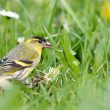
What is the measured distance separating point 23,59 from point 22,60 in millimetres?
29

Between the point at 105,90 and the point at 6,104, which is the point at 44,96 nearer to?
the point at 105,90

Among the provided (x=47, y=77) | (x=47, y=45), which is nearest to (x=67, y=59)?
(x=47, y=45)

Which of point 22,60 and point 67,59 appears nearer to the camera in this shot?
point 22,60

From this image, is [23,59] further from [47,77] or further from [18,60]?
[47,77]

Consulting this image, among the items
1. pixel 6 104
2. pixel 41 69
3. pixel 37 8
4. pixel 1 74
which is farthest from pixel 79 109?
pixel 37 8

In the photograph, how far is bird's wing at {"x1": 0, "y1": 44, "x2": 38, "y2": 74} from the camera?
4.11 metres

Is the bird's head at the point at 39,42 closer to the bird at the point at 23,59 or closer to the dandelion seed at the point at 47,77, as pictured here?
the bird at the point at 23,59

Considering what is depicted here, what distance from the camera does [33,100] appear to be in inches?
143

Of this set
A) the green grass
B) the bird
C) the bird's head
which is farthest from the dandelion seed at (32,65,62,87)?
the bird's head

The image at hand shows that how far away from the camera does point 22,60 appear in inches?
167

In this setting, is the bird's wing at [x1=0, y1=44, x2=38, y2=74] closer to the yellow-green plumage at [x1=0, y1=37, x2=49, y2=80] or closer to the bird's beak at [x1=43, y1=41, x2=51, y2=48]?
the yellow-green plumage at [x1=0, y1=37, x2=49, y2=80]

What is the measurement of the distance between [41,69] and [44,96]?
800 millimetres

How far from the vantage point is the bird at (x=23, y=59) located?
161 inches

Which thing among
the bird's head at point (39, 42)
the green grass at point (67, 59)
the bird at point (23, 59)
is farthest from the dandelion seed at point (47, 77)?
the bird's head at point (39, 42)
